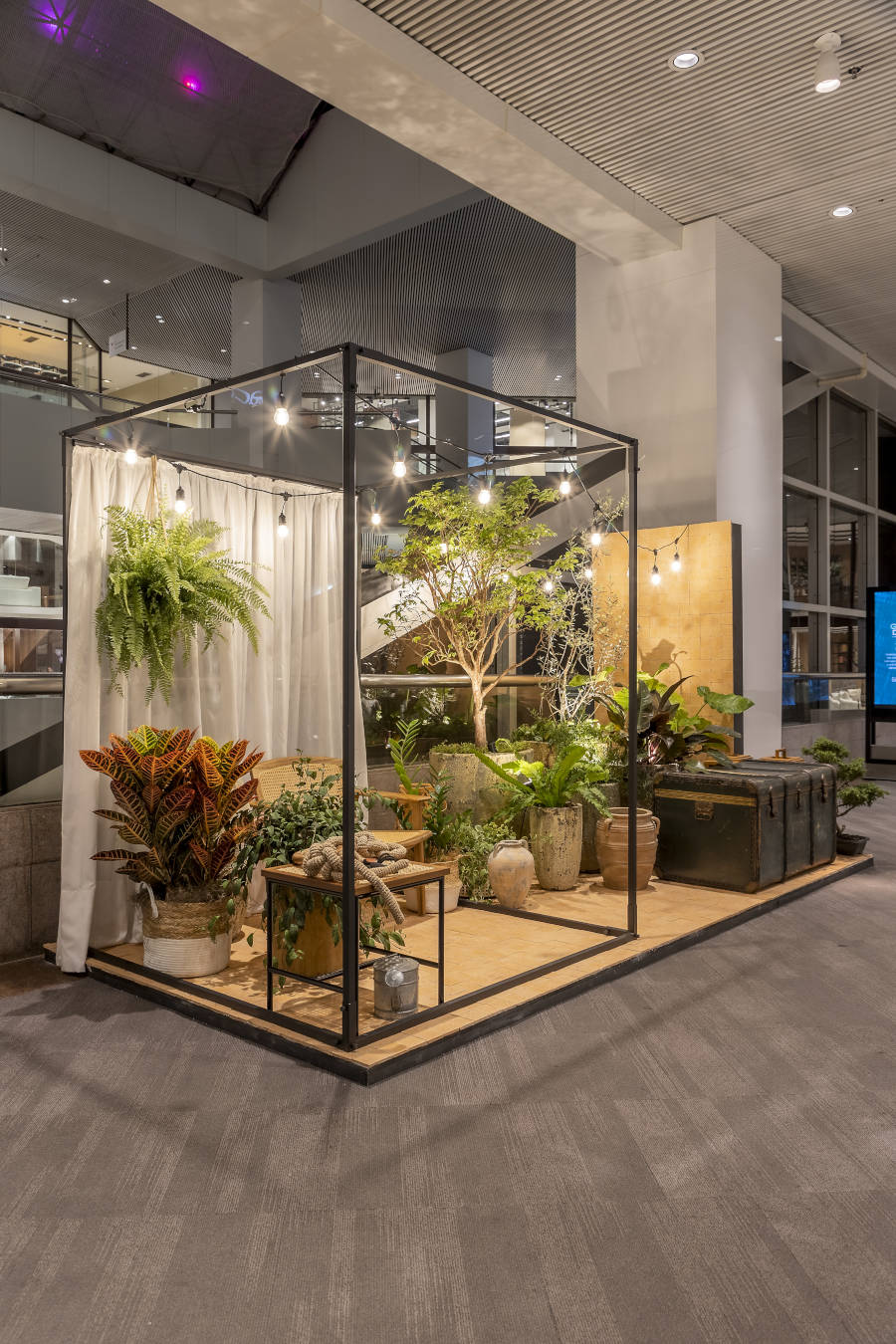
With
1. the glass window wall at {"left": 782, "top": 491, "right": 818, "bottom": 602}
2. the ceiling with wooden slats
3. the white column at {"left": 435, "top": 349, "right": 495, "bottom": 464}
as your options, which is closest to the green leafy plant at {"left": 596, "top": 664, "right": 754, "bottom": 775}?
the ceiling with wooden slats

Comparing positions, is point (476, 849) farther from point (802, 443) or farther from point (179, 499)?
point (802, 443)

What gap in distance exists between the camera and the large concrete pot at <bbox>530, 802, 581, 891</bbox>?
5.65m

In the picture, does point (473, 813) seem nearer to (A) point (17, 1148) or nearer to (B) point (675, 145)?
(A) point (17, 1148)

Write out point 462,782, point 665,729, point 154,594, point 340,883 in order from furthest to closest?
1. point 665,729
2. point 462,782
3. point 154,594
4. point 340,883

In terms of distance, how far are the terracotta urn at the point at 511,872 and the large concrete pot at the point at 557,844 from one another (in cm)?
42

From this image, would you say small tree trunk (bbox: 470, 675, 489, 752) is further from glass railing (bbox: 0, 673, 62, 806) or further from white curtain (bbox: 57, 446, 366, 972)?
glass railing (bbox: 0, 673, 62, 806)

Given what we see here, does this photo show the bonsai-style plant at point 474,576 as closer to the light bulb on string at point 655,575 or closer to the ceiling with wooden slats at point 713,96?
the light bulb on string at point 655,575

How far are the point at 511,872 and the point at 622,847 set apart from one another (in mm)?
806

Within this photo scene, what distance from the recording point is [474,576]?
267 inches

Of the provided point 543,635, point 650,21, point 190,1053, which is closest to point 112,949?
point 190,1053

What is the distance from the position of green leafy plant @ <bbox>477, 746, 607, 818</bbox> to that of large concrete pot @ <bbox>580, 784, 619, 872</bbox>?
0.19 m

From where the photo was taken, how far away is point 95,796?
169 inches

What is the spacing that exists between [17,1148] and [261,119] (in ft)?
30.9

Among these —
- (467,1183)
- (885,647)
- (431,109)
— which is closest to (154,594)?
(467,1183)
